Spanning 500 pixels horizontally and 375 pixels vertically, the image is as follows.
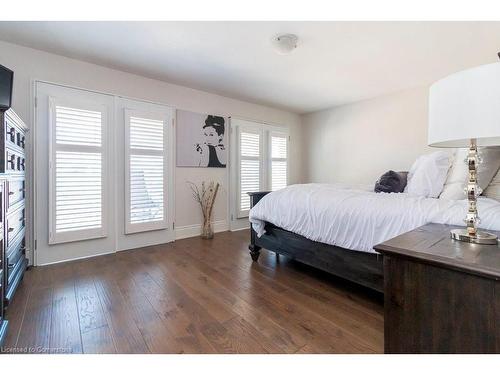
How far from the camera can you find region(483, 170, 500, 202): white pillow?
1812 millimetres

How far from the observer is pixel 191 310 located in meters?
1.65

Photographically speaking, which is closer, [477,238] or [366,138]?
[477,238]

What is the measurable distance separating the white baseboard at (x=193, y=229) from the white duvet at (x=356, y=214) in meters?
1.57

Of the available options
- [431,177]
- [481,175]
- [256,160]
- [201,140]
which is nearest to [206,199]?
[201,140]

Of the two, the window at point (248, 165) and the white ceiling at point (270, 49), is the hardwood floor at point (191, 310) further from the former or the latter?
the white ceiling at point (270, 49)

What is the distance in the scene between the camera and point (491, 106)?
805 millimetres

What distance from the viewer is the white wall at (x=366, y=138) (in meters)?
3.60

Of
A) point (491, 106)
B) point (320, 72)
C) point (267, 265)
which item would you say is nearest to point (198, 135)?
point (320, 72)

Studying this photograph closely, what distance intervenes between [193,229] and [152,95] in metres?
1.99

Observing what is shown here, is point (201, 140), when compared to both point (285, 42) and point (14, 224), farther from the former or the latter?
point (14, 224)

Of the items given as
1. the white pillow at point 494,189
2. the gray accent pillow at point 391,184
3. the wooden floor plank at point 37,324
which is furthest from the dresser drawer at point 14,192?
the white pillow at point 494,189

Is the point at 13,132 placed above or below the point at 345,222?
above

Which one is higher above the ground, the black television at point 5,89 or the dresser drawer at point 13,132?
the black television at point 5,89

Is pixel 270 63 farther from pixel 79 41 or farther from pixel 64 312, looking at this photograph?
pixel 64 312
